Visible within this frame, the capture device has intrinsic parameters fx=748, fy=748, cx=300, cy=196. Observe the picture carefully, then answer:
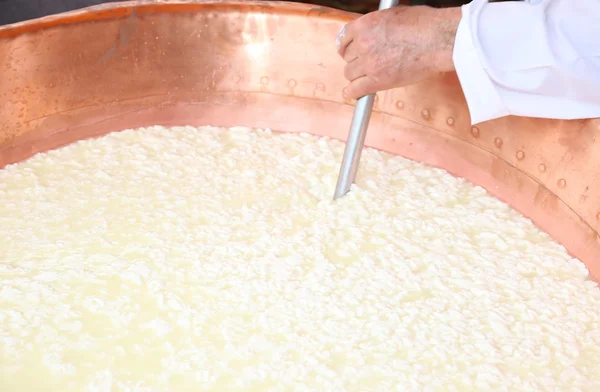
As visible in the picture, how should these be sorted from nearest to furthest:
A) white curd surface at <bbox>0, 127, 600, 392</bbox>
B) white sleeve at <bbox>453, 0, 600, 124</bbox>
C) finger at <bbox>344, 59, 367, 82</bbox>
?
1. white curd surface at <bbox>0, 127, 600, 392</bbox>
2. white sleeve at <bbox>453, 0, 600, 124</bbox>
3. finger at <bbox>344, 59, 367, 82</bbox>

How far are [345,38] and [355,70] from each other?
7cm

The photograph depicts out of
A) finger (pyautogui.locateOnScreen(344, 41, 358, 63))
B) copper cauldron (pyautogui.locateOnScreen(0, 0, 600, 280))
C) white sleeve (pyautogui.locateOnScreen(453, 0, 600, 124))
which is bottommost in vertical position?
copper cauldron (pyautogui.locateOnScreen(0, 0, 600, 280))

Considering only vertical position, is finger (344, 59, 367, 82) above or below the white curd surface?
above

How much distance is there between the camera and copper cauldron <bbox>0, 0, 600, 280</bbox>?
1.48 metres

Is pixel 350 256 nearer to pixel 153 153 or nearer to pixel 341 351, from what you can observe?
pixel 341 351

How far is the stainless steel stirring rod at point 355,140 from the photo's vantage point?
1.48 m

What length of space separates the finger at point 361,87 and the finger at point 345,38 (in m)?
0.08

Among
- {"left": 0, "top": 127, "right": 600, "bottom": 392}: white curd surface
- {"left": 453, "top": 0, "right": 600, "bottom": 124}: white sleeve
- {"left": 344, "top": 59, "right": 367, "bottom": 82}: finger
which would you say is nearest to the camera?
{"left": 0, "top": 127, "right": 600, "bottom": 392}: white curd surface

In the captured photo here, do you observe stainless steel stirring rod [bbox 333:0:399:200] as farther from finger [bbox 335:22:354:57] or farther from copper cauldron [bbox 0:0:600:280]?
copper cauldron [bbox 0:0:600:280]

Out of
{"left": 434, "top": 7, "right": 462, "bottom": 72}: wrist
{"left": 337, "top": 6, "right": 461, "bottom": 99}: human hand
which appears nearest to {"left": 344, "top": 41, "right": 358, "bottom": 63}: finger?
{"left": 337, "top": 6, "right": 461, "bottom": 99}: human hand

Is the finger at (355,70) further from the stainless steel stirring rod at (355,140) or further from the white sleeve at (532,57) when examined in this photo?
the white sleeve at (532,57)

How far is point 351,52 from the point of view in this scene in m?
1.47

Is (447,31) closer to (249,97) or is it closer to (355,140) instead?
(355,140)

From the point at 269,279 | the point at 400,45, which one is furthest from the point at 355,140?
the point at 269,279
